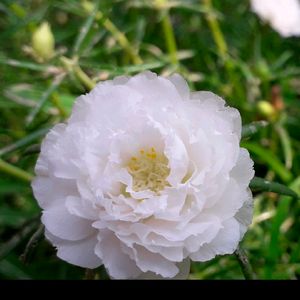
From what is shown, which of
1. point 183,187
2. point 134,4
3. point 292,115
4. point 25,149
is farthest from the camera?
point 292,115

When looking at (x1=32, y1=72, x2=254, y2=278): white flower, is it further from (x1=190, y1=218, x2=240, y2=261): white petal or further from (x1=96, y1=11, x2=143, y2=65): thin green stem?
(x1=96, y1=11, x2=143, y2=65): thin green stem

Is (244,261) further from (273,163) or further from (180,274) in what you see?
(273,163)

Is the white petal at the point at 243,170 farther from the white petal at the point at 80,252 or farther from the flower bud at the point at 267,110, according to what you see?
the flower bud at the point at 267,110

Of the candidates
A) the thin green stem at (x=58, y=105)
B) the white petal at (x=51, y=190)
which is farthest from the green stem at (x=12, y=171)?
the white petal at (x=51, y=190)
